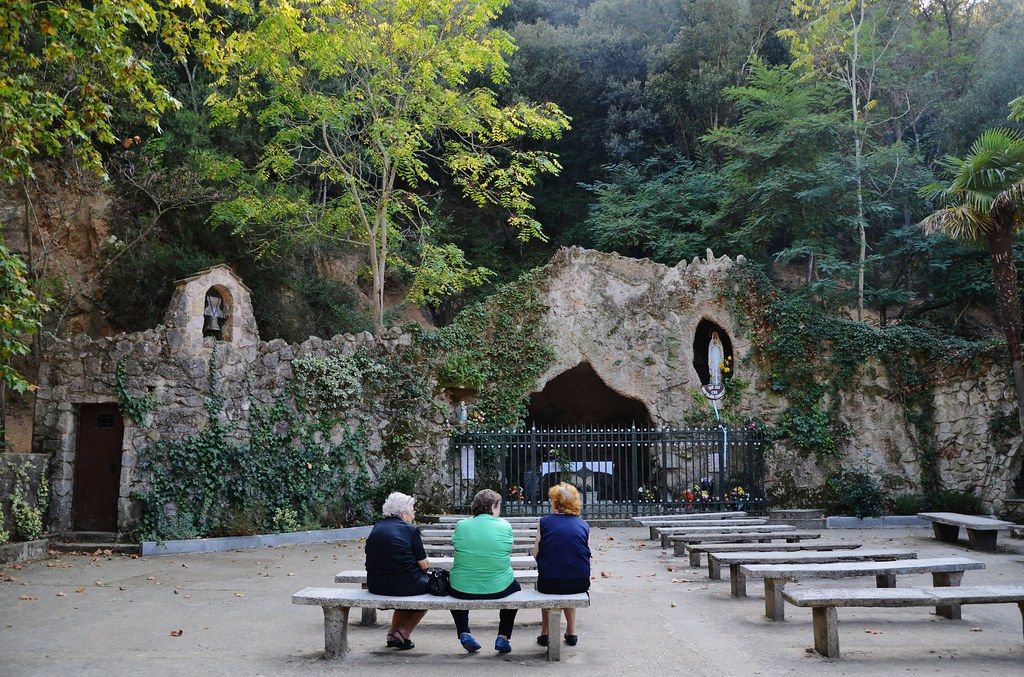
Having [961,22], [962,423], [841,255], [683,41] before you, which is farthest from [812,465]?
[961,22]

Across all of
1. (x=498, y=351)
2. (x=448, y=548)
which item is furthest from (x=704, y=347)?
(x=448, y=548)

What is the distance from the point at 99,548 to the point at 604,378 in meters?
10.2

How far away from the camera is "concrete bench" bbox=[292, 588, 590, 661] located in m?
5.24

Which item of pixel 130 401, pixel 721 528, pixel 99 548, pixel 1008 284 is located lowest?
pixel 99 548

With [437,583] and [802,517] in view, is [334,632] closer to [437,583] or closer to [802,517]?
[437,583]

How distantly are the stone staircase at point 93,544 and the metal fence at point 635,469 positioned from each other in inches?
237

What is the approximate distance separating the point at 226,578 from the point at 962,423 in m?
13.8

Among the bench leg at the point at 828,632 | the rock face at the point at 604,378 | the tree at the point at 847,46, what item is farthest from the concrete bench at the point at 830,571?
the tree at the point at 847,46

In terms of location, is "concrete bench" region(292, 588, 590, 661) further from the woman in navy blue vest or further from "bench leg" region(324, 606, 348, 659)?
the woman in navy blue vest

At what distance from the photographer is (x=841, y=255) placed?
2150cm

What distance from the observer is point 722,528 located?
9.81m

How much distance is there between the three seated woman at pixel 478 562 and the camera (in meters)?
5.37

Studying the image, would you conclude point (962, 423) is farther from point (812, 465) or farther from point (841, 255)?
point (841, 255)

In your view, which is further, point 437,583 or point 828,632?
point 437,583
